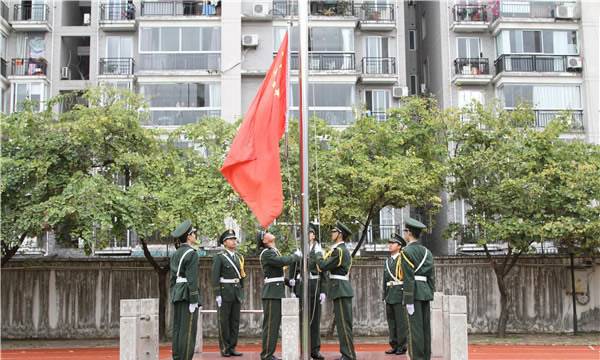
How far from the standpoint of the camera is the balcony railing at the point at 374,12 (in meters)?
33.6

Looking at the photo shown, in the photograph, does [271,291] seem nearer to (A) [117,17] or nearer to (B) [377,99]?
(B) [377,99]

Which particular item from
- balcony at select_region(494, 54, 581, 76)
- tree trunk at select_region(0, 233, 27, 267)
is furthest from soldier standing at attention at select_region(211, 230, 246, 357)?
balcony at select_region(494, 54, 581, 76)

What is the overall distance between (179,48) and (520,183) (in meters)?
18.2

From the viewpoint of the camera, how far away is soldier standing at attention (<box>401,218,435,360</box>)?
11055 millimetres

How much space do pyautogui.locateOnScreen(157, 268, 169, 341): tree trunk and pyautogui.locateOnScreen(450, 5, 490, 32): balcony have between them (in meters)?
19.6

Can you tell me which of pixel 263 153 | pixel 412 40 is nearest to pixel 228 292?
pixel 263 153

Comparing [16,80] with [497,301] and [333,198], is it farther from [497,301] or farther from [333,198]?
[497,301]

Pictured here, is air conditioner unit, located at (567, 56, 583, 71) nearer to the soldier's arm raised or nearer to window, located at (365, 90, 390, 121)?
window, located at (365, 90, 390, 121)

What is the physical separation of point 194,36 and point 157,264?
49.0 ft

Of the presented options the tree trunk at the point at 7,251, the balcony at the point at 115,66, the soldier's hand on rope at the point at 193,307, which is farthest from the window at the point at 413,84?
the soldier's hand on rope at the point at 193,307

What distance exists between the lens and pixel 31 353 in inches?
701

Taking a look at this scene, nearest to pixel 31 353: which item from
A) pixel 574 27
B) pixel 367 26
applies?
pixel 367 26

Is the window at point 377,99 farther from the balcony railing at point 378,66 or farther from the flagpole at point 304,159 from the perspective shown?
the flagpole at point 304,159

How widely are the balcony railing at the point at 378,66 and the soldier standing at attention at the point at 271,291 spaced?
22.2 m
